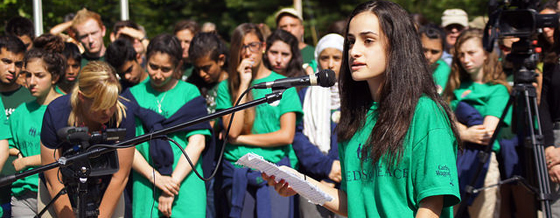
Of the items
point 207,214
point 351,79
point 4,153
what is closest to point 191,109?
point 207,214

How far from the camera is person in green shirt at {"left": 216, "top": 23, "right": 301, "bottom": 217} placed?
4926 mm

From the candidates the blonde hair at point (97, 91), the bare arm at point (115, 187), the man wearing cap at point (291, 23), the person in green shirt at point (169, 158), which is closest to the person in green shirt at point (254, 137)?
the person in green shirt at point (169, 158)

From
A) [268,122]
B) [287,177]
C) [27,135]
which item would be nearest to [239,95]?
[268,122]

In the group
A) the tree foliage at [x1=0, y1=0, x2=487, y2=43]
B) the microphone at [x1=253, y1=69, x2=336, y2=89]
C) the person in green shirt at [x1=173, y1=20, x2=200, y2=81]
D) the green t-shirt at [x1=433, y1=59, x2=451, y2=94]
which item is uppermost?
the tree foliage at [x1=0, y1=0, x2=487, y2=43]

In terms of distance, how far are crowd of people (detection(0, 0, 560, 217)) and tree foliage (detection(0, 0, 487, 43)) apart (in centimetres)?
136

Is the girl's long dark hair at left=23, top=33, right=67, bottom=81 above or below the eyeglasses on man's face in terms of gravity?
below

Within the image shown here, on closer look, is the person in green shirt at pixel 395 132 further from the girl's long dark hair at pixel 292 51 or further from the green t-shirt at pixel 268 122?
the girl's long dark hair at pixel 292 51

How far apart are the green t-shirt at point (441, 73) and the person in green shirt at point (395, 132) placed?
128 inches

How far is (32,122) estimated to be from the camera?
4.66 meters

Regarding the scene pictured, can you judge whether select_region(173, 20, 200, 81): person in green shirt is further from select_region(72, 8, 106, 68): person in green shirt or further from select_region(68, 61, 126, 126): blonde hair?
select_region(68, 61, 126, 126): blonde hair

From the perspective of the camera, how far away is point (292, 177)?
8.85 ft

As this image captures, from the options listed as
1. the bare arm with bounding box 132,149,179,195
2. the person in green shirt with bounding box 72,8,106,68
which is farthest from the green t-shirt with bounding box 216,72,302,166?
the person in green shirt with bounding box 72,8,106,68

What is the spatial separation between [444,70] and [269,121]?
6.49 ft

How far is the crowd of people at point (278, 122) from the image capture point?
2646 mm
